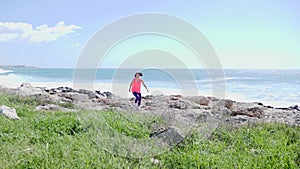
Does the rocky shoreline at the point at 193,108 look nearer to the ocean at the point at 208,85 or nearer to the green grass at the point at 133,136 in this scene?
the ocean at the point at 208,85

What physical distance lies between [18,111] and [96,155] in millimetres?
4243

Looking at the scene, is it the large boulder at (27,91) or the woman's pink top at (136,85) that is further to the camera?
the large boulder at (27,91)

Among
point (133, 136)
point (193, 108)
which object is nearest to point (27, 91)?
point (193, 108)

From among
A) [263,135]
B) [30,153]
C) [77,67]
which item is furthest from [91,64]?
[263,135]

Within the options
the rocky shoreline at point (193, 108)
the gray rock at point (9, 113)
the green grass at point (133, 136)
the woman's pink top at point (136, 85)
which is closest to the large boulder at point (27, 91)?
the rocky shoreline at point (193, 108)

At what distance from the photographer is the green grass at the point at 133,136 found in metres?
3.83

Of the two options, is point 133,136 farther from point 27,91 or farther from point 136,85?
point 27,91

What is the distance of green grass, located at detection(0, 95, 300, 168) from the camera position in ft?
12.6

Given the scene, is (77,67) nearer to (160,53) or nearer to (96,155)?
(160,53)

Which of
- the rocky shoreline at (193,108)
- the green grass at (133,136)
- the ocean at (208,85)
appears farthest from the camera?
the ocean at (208,85)

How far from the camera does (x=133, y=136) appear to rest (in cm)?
518

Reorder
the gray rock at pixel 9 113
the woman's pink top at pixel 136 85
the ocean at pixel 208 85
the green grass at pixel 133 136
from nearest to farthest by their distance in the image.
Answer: the green grass at pixel 133 136 → the gray rock at pixel 9 113 → the ocean at pixel 208 85 → the woman's pink top at pixel 136 85

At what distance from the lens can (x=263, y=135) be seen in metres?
5.34

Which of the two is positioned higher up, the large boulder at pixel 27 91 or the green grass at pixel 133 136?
the green grass at pixel 133 136
